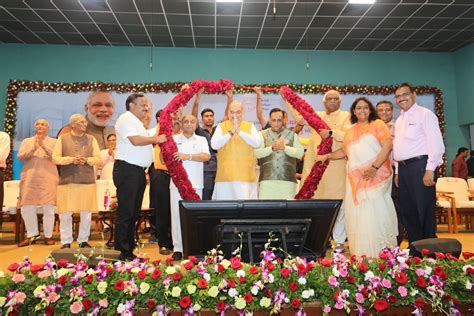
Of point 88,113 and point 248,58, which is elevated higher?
point 248,58

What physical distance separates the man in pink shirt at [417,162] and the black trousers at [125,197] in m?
2.68

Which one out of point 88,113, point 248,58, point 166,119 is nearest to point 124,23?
point 88,113

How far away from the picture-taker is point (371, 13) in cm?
805

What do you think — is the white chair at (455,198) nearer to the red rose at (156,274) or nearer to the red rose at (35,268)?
the red rose at (156,274)

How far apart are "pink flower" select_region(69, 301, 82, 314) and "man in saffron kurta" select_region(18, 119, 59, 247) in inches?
187

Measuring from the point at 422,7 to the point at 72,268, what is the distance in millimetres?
7921

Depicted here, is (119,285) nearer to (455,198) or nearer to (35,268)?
(35,268)

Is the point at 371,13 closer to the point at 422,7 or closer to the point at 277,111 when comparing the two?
the point at 422,7

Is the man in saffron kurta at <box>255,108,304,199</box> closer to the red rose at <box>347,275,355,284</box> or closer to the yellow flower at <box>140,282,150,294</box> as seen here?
the red rose at <box>347,275,355,284</box>

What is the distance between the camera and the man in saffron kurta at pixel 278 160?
4.29m

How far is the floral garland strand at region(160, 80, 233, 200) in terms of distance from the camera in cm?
432

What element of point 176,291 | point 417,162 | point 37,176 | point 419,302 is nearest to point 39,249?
point 37,176

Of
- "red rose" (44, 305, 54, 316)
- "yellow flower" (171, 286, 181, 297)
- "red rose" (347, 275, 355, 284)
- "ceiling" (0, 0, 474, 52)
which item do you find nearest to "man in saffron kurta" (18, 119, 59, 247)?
"ceiling" (0, 0, 474, 52)

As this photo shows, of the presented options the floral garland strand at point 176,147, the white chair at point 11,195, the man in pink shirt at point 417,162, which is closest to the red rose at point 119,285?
the floral garland strand at point 176,147
